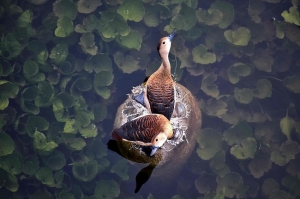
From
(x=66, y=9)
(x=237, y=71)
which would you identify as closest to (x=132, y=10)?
(x=66, y=9)

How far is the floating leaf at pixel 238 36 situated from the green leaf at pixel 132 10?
2.54 ft

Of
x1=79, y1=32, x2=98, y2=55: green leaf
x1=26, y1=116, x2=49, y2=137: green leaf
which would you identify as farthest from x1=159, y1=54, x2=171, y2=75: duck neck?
x1=26, y1=116, x2=49, y2=137: green leaf

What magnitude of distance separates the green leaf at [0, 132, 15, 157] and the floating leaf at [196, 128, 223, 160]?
1.50 metres

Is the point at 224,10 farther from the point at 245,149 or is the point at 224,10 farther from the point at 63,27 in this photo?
the point at 63,27

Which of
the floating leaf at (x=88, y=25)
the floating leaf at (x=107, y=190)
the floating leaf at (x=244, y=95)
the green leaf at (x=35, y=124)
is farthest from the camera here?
the floating leaf at (x=88, y=25)

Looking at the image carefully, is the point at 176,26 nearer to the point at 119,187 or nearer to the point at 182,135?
the point at 182,135

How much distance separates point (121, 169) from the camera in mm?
2955

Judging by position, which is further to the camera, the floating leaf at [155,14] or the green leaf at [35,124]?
the floating leaf at [155,14]

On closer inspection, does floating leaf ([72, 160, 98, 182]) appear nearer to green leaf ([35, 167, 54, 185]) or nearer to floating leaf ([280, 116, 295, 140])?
green leaf ([35, 167, 54, 185])

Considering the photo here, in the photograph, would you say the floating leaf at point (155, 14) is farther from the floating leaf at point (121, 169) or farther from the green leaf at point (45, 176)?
the green leaf at point (45, 176)

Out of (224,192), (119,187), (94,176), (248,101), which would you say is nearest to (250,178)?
(224,192)

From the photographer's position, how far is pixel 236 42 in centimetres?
325

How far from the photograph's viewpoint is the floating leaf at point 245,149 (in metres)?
3.02

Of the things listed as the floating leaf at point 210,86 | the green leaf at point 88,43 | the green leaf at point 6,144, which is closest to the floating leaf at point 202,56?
the floating leaf at point 210,86
